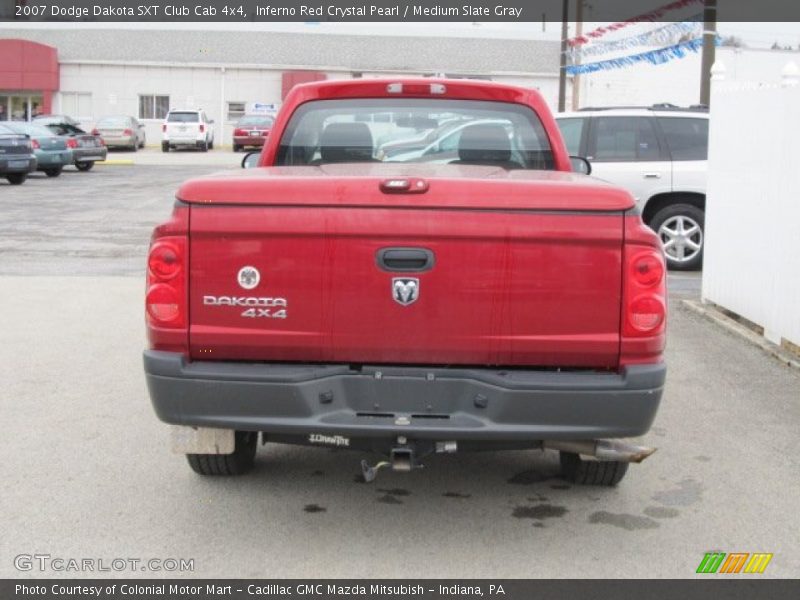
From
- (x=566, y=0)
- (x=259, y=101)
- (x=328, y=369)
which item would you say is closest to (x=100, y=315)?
(x=328, y=369)

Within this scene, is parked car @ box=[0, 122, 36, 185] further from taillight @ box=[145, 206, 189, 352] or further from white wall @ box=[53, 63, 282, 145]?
white wall @ box=[53, 63, 282, 145]

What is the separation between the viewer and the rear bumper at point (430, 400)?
4371 mm

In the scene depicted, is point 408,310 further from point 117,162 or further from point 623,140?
point 117,162

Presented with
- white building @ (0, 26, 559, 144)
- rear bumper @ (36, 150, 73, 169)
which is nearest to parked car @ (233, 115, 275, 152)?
white building @ (0, 26, 559, 144)

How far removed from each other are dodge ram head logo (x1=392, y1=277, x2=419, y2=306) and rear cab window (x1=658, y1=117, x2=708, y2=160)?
30.9ft

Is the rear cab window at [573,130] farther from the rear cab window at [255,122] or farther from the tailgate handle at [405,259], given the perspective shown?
the rear cab window at [255,122]

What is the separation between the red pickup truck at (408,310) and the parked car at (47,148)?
89.0 ft

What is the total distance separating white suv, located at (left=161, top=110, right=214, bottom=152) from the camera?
159ft

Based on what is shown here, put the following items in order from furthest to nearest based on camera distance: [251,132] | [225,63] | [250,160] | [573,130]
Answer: [225,63]
[251,132]
[573,130]
[250,160]

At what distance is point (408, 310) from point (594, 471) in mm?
1602

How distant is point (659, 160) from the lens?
43.2ft

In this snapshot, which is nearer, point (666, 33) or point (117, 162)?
point (666, 33)

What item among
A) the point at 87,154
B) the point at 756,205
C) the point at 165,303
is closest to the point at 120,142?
the point at 87,154
